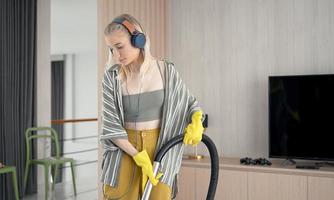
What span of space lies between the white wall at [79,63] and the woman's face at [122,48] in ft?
12.5

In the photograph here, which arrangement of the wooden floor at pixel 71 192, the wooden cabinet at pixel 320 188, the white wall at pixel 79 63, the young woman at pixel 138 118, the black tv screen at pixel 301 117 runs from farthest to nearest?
the white wall at pixel 79 63 < the wooden floor at pixel 71 192 < the black tv screen at pixel 301 117 < the wooden cabinet at pixel 320 188 < the young woman at pixel 138 118

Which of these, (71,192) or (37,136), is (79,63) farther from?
(71,192)

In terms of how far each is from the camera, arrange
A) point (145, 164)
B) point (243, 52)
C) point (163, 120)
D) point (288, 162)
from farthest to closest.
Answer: point (243, 52) → point (288, 162) → point (163, 120) → point (145, 164)

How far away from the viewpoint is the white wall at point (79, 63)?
623 cm

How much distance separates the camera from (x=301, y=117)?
11.5 feet

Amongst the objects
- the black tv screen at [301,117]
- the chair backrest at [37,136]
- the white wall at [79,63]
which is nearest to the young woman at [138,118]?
the black tv screen at [301,117]

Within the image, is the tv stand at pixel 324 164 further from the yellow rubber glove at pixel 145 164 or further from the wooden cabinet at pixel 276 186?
the yellow rubber glove at pixel 145 164

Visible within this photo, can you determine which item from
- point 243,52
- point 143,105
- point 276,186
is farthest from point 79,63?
point 143,105

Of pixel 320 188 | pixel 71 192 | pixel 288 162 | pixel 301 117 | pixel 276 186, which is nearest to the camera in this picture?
pixel 320 188

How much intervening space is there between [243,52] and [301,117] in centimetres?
86

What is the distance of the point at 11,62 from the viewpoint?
4.75 m

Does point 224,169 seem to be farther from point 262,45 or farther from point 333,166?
point 262,45

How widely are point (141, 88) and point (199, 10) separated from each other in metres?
2.48

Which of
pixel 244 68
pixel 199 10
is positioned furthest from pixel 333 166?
pixel 199 10
